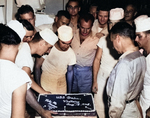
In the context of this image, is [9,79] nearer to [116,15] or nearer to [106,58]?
[106,58]

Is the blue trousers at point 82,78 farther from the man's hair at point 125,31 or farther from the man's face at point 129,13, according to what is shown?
the man's hair at point 125,31

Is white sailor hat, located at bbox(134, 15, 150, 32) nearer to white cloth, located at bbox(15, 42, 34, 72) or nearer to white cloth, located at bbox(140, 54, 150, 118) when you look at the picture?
white cloth, located at bbox(140, 54, 150, 118)

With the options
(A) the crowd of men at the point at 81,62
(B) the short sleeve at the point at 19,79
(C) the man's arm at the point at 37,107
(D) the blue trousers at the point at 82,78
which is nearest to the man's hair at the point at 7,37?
(A) the crowd of men at the point at 81,62

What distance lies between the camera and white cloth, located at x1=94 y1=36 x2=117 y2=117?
310 cm

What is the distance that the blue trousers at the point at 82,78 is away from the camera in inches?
143

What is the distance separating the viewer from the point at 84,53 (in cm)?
358

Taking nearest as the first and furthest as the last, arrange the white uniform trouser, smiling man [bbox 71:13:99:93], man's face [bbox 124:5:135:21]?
the white uniform trouser → smiling man [bbox 71:13:99:93] → man's face [bbox 124:5:135:21]

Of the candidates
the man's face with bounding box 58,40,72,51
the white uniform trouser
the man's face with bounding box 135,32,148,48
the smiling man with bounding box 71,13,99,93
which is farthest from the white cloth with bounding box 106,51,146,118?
the smiling man with bounding box 71,13,99,93

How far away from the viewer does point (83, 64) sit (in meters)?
3.62

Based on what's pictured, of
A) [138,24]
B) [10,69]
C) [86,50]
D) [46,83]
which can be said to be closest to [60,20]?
[86,50]

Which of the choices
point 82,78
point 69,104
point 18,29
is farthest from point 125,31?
point 82,78

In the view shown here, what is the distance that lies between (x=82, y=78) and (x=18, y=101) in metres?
2.32

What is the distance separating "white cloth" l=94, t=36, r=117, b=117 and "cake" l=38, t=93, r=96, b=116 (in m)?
1.12

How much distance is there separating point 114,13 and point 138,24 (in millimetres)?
1313
